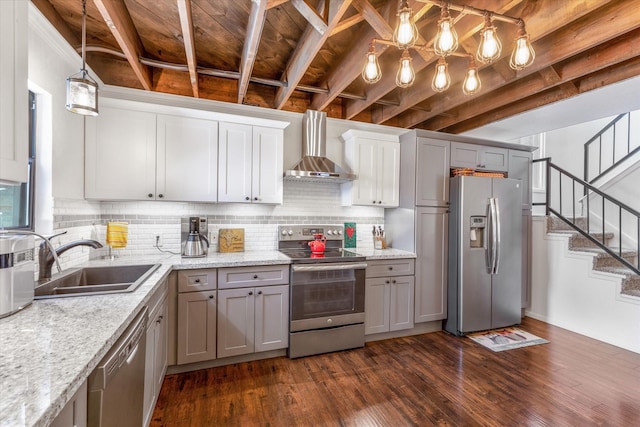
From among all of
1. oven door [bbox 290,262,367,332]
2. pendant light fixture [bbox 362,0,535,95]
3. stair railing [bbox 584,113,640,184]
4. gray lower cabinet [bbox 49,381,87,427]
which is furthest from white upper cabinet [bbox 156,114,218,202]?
stair railing [bbox 584,113,640,184]

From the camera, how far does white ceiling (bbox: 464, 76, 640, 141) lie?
112 inches

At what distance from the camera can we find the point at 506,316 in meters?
3.59

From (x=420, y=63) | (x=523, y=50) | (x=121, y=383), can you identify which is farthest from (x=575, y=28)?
(x=121, y=383)

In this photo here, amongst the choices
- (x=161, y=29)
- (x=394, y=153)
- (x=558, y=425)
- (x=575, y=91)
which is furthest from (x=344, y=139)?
(x=558, y=425)

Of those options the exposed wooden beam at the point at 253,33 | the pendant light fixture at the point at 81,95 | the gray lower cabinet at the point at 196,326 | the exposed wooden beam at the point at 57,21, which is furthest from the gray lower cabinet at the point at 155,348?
the exposed wooden beam at the point at 57,21

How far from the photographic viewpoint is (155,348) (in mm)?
1945

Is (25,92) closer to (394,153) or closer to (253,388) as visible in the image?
(253,388)

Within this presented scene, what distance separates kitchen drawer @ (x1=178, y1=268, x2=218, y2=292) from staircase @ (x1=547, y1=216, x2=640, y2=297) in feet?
13.9

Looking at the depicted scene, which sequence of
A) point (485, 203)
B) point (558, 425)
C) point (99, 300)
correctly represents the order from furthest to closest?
point (485, 203), point (558, 425), point (99, 300)

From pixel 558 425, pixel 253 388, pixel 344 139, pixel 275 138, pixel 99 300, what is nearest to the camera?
pixel 99 300

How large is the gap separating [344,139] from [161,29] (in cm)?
214

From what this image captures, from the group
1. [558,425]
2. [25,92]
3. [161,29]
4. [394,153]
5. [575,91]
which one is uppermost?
[161,29]

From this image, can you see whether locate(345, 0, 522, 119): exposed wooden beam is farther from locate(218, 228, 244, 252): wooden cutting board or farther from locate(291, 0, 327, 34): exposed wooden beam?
locate(218, 228, 244, 252): wooden cutting board

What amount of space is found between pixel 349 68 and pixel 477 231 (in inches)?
94.3
